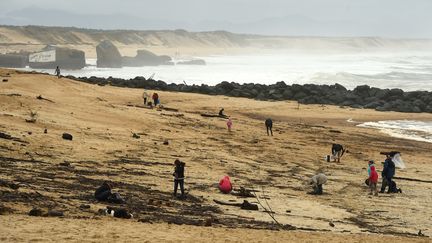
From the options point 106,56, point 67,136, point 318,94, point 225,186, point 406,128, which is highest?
point 106,56

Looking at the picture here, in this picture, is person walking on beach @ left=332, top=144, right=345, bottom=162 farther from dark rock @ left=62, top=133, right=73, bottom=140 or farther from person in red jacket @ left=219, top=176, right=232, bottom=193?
dark rock @ left=62, top=133, right=73, bottom=140

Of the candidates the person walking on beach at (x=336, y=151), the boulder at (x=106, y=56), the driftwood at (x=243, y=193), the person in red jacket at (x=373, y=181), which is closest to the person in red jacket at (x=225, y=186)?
the driftwood at (x=243, y=193)

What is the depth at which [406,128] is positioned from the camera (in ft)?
115

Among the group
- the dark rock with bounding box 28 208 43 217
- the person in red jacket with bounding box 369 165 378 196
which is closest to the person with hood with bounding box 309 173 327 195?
the person in red jacket with bounding box 369 165 378 196

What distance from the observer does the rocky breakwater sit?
46.5m

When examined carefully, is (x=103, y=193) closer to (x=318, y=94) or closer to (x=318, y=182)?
(x=318, y=182)

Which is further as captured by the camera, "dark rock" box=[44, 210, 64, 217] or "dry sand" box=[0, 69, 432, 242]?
"dry sand" box=[0, 69, 432, 242]

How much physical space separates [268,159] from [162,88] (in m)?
29.7

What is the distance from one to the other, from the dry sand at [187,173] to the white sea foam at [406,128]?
149 centimetres

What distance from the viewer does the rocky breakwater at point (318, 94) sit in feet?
153

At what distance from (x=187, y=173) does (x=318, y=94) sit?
33376 mm

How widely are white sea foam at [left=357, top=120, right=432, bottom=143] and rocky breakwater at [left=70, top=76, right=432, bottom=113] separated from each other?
7.26m

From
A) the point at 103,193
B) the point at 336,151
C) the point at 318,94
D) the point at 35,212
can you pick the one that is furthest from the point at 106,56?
the point at 35,212

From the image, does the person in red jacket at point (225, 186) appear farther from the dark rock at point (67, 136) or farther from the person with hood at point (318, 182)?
the dark rock at point (67, 136)
